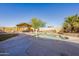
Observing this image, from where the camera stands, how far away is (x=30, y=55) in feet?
8.05

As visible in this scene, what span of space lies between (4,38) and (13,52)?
0.19 metres

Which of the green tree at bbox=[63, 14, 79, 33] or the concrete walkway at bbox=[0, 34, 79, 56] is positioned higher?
the green tree at bbox=[63, 14, 79, 33]

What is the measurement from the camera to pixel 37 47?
97.8 inches

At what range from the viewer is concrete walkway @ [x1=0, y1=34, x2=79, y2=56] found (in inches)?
96.7

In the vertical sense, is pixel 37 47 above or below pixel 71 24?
below

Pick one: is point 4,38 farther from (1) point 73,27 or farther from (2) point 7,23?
(1) point 73,27

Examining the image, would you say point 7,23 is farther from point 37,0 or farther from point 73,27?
point 73,27

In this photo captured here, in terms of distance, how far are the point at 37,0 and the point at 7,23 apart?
0.43 m

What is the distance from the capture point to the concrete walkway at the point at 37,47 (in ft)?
8.06

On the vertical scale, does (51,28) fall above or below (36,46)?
above

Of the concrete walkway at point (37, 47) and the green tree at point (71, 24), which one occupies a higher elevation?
the green tree at point (71, 24)

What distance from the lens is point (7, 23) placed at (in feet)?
8.24

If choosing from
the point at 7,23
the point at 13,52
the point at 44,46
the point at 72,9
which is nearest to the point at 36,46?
the point at 44,46

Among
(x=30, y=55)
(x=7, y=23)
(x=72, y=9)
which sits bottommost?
(x=30, y=55)
